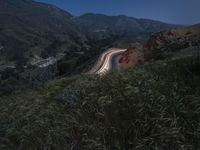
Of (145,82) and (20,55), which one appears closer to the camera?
(145,82)

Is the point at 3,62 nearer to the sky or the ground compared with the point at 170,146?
nearer to the ground

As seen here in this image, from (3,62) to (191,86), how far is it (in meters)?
181

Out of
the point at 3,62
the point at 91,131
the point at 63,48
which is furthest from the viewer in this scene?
the point at 63,48

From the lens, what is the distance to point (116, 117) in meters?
5.57

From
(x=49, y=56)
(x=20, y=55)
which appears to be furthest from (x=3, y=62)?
(x=49, y=56)

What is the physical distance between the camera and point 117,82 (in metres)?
6.44

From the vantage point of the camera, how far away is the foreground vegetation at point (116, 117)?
17.2ft

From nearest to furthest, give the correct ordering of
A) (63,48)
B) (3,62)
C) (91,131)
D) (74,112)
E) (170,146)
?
(170,146) < (91,131) < (74,112) < (3,62) < (63,48)

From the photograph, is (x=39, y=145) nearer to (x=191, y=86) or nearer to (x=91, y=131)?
(x=91, y=131)

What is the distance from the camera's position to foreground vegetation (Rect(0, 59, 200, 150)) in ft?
17.2

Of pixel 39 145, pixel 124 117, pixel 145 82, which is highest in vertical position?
pixel 145 82

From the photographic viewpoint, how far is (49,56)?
18200 centimetres

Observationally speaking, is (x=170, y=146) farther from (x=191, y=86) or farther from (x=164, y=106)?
(x=191, y=86)

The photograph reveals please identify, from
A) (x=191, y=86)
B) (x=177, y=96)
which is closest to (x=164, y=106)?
(x=177, y=96)
